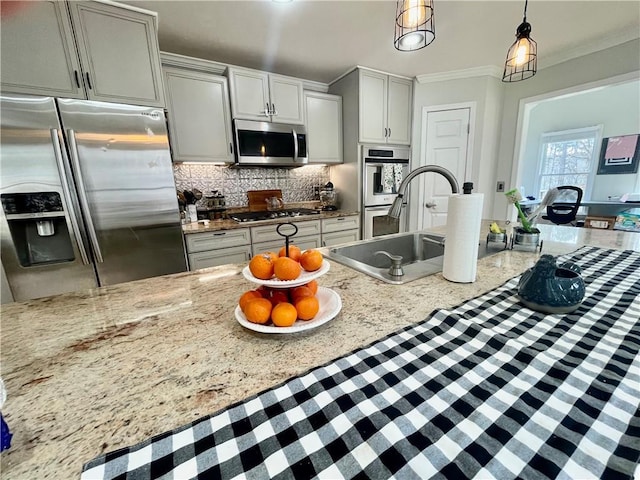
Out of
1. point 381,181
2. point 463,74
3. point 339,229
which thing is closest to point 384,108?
point 381,181

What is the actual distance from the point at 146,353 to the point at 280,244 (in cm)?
200

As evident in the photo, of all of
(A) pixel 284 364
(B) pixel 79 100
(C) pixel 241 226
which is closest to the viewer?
(A) pixel 284 364

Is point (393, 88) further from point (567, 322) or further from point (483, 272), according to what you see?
point (567, 322)

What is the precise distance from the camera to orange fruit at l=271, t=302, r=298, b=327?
1.94 feet

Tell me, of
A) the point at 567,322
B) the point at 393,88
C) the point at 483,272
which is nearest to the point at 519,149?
the point at 393,88

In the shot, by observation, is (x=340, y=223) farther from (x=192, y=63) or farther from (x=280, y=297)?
(x=280, y=297)

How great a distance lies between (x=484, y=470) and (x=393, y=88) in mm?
3403

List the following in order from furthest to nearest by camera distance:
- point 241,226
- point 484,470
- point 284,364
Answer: point 241,226
point 284,364
point 484,470

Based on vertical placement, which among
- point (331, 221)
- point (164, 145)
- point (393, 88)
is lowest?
point (331, 221)

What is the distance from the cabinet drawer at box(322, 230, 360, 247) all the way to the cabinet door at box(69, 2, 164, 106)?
1.83 m

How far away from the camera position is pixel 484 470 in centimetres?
32

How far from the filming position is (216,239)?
2.22 meters

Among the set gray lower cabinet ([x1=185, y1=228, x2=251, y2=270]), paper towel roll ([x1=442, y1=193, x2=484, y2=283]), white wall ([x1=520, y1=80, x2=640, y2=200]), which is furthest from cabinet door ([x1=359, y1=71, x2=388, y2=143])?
white wall ([x1=520, y1=80, x2=640, y2=200])

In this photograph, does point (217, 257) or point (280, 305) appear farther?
point (217, 257)
